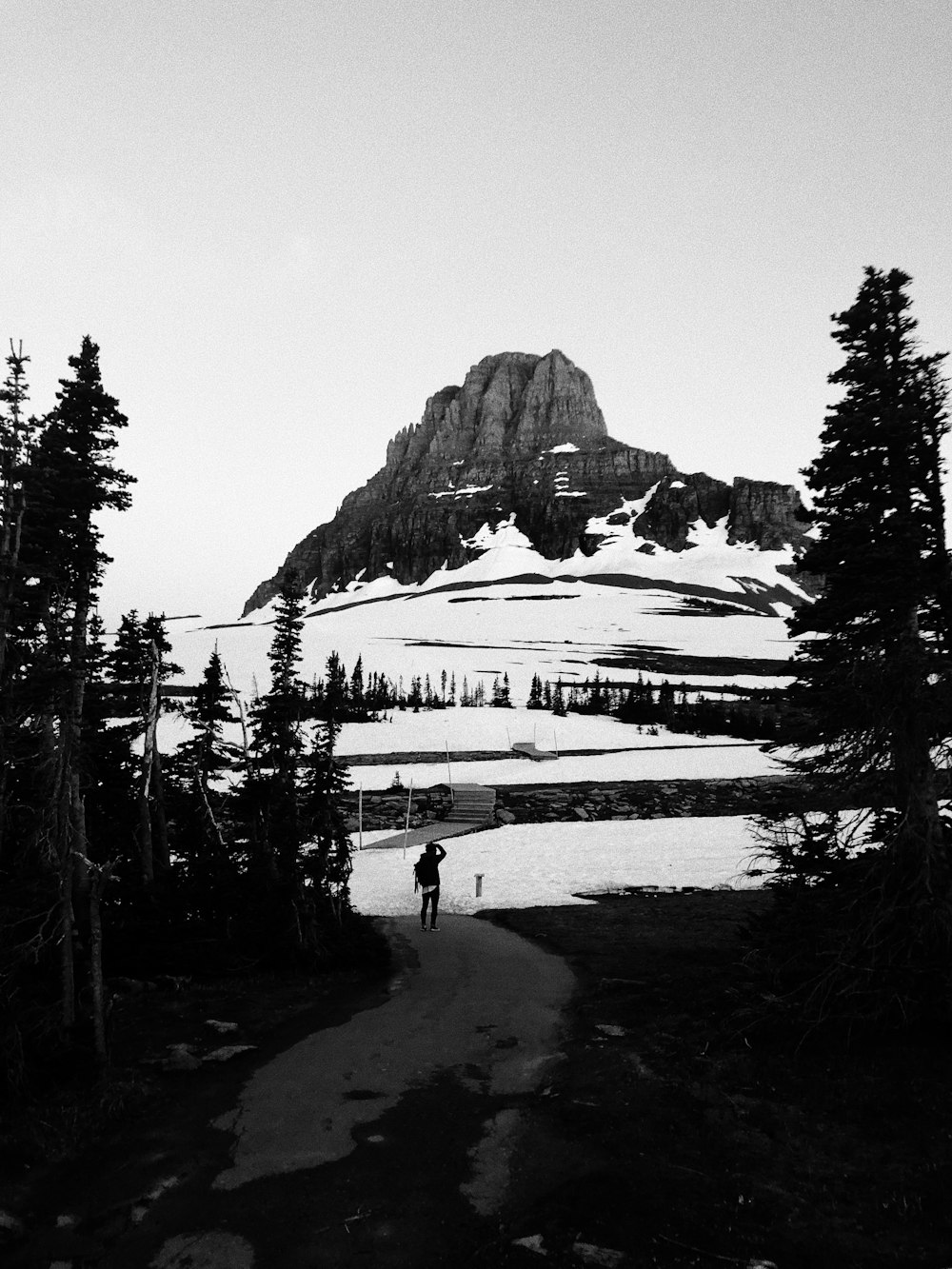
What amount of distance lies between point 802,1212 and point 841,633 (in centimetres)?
781

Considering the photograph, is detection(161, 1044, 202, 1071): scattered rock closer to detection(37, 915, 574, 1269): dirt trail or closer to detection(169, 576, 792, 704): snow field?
detection(37, 915, 574, 1269): dirt trail

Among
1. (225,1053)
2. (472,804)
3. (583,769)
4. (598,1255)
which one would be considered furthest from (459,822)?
(598,1255)

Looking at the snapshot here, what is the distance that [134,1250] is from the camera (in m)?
5.95

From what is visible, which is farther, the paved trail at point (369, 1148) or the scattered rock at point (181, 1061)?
the scattered rock at point (181, 1061)

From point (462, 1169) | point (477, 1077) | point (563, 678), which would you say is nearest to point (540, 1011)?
point (477, 1077)

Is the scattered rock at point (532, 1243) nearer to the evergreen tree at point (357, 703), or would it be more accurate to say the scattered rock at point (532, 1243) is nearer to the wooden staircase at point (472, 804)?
the wooden staircase at point (472, 804)

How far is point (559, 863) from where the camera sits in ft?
91.3

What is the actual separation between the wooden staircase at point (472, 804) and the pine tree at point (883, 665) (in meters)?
27.8

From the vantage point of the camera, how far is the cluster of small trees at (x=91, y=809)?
10.3 m

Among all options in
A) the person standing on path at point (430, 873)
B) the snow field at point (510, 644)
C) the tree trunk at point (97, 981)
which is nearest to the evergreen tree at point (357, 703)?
the snow field at point (510, 644)

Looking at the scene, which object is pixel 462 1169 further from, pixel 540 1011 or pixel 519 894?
pixel 519 894

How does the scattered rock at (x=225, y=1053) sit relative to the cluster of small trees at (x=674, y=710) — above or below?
below

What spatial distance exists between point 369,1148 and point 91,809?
1551cm

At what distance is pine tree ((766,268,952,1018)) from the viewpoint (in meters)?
9.30
